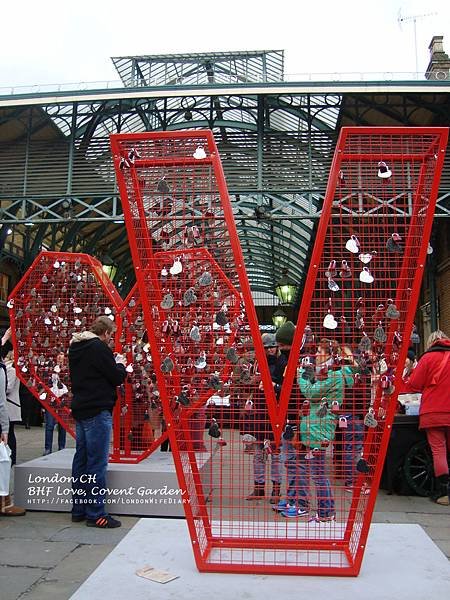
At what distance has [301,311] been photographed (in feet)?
8.81

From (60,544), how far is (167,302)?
2.64 metres

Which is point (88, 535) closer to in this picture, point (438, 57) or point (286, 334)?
point (286, 334)

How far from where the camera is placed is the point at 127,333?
20.1ft

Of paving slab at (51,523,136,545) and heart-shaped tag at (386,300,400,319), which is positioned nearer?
heart-shaped tag at (386,300,400,319)

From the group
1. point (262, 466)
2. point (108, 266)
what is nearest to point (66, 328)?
point (262, 466)

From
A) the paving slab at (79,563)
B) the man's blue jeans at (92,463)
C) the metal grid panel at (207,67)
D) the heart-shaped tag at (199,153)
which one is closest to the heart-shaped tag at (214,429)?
the heart-shaped tag at (199,153)

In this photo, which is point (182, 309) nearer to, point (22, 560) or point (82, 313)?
point (22, 560)

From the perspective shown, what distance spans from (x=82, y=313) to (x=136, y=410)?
120 centimetres

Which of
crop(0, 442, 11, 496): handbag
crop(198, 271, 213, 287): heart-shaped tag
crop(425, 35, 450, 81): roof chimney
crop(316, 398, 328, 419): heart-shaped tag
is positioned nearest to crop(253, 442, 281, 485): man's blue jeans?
crop(316, 398, 328, 419): heart-shaped tag

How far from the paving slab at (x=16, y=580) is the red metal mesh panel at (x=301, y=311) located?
1373 millimetres

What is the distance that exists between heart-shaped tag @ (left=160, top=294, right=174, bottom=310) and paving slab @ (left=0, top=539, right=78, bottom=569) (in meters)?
2.30

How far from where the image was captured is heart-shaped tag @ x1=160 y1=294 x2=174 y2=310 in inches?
111

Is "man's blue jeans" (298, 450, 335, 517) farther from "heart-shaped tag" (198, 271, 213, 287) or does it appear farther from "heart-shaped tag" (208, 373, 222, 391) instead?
"heart-shaped tag" (198, 271, 213, 287)

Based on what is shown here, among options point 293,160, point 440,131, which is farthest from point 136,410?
point 293,160
